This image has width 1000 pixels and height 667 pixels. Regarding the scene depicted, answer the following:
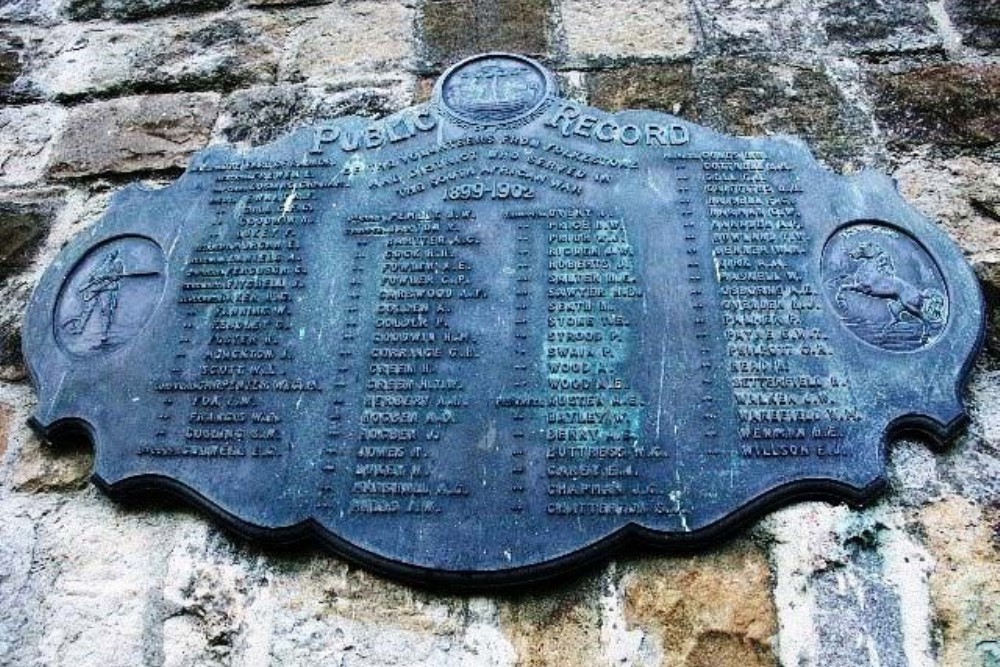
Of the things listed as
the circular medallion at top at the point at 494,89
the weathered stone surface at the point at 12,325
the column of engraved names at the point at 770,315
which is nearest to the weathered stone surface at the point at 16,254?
the weathered stone surface at the point at 12,325

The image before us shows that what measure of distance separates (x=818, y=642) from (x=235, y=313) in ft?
5.11

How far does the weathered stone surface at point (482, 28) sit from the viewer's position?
9.70 feet

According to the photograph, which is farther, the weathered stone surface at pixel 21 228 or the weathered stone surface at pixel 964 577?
the weathered stone surface at pixel 21 228

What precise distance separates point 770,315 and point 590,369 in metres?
0.46

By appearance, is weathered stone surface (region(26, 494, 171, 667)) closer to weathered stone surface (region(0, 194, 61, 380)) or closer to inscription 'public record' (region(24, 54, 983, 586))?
inscription 'public record' (region(24, 54, 983, 586))

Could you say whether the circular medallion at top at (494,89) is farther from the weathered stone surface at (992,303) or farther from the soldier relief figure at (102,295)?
the weathered stone surface at (992,303)

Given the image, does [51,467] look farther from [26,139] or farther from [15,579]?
[26,139]

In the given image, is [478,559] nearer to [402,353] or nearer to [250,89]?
[402,353]

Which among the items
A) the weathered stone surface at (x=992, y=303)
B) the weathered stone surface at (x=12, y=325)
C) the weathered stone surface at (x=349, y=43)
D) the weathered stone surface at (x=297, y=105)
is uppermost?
the weathered stone surface at (x=349, y=43)

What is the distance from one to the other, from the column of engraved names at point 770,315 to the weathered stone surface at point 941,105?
490mm

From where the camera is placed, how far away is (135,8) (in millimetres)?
3271

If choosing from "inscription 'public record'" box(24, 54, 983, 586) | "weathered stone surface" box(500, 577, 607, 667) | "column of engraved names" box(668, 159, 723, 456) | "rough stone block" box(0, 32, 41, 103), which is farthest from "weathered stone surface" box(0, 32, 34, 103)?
"weathered stone surface" box(500, 577, 607, 667)

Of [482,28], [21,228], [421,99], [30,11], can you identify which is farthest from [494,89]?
[30,11]

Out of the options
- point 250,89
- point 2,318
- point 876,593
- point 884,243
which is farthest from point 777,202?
point 2,318
